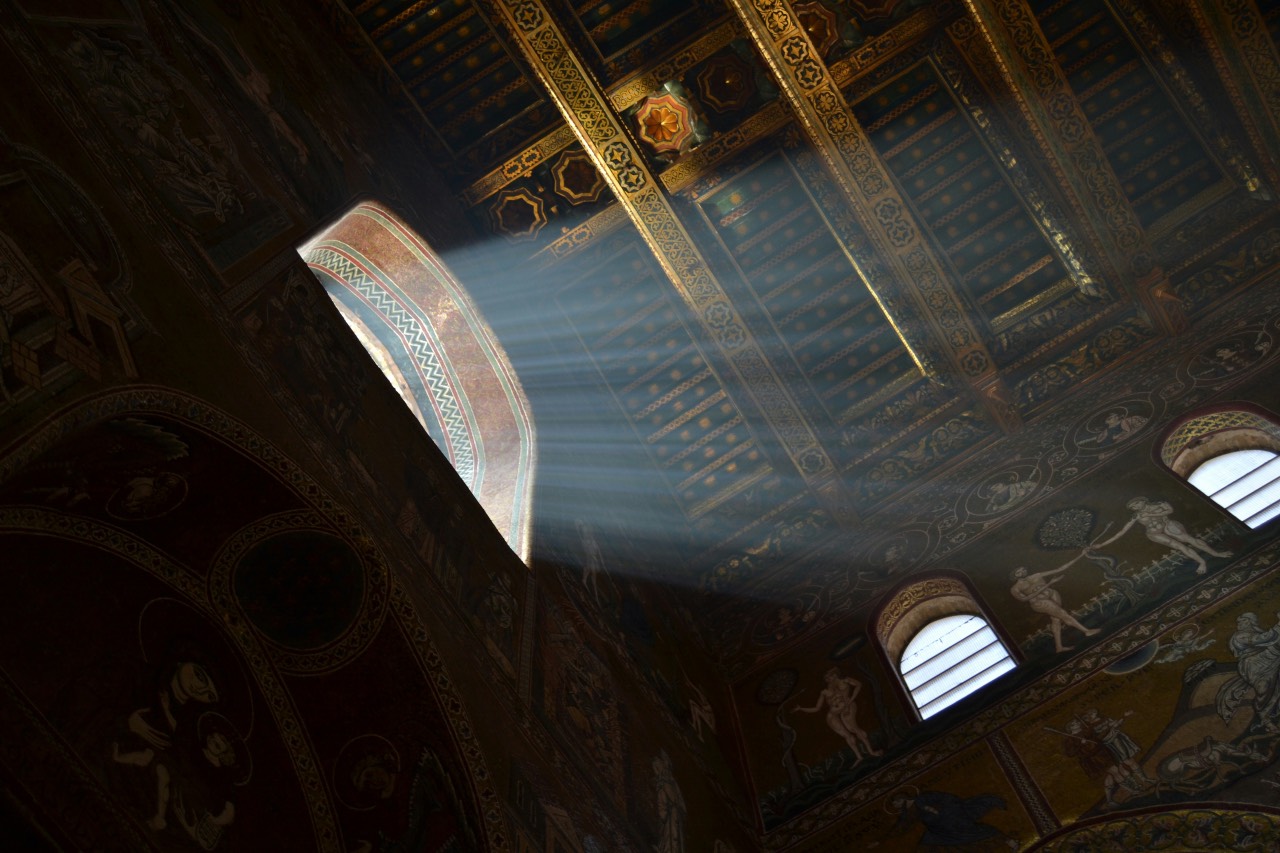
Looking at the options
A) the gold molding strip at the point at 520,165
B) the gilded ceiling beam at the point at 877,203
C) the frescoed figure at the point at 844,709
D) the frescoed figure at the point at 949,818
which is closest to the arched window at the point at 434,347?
the gold molding strip at the point at 520,165

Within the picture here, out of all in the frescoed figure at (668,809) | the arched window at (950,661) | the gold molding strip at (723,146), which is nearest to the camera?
the frescoed figure at (668,809)

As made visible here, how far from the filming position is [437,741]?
627cm

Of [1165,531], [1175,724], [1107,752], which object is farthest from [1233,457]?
[1107,752]

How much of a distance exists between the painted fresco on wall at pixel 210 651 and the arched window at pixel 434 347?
3146mm

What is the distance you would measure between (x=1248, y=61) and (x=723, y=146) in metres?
4.73

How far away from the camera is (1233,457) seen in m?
10.1

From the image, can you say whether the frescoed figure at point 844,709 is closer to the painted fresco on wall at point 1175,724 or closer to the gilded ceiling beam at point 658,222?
the painted fresco on wall at point 1175,724

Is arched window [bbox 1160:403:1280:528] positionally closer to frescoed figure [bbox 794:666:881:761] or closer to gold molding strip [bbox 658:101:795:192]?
frescoed figure [bbox 794:666:881:761]

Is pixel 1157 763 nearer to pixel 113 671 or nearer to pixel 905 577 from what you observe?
pixel 905 577

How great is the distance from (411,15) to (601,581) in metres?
5.36

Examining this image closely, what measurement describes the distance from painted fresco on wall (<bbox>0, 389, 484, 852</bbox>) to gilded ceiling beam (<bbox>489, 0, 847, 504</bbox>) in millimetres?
6385

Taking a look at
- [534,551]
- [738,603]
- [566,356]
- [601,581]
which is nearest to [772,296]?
[566,356]

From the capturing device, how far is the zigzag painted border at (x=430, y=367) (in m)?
9.88

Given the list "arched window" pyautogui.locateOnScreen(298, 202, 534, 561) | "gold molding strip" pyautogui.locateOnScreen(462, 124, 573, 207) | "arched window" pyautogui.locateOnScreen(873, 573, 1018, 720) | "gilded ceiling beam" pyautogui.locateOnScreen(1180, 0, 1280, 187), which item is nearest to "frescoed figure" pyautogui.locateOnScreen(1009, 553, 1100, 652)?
"arched window" pyautogui.locateOnScreen(873, 573, 1018, 720)
